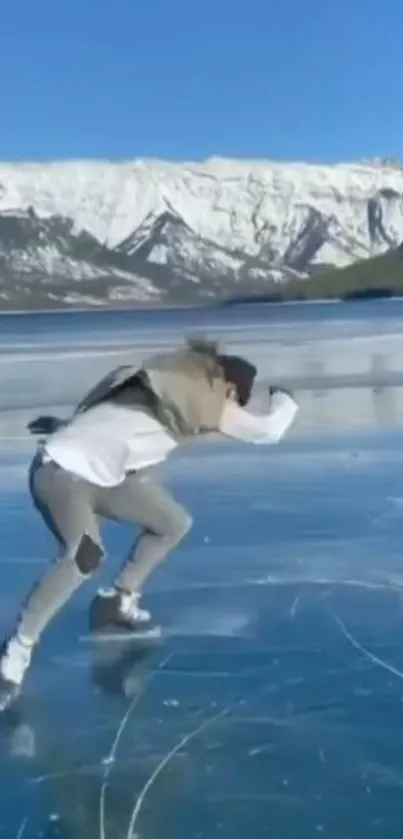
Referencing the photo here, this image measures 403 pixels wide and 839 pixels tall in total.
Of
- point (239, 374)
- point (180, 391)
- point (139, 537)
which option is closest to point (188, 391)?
point (180, 391)

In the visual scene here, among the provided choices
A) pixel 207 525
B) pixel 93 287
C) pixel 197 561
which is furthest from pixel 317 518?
pixel 93 287

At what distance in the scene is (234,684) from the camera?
452 centimetres

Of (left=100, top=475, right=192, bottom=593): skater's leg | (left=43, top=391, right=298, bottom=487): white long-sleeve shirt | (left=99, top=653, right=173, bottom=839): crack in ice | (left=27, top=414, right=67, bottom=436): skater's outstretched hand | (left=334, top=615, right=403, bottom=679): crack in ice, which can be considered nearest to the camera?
(left=99, top=653, right=173, bottom=839): crack in ice

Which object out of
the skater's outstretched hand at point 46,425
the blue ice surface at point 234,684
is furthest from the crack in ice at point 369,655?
the skater's outstretched hand at point 46,425

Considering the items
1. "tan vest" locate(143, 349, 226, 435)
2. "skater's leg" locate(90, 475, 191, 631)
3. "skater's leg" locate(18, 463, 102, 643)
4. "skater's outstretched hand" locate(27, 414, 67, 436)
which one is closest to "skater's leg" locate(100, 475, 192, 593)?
"skater's leg" locate(90, 475, 191, 631)

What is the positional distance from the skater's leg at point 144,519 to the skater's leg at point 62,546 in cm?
18

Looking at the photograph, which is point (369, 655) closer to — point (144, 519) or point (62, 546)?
point (144, 519)

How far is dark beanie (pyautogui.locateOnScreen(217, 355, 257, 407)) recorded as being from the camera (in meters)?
4.60

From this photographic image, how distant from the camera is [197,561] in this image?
637cm

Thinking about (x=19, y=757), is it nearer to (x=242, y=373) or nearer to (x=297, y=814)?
(x=297, y=814)

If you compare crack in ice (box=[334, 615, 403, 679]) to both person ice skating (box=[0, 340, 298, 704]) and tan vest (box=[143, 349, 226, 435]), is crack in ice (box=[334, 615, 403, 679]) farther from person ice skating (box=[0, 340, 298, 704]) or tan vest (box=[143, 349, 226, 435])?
tan vest (box=[143, 349, 226, 435])

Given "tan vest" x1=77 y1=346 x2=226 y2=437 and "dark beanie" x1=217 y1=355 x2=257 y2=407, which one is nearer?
"tan vest" x1=77 y1=346 x2=226 y2=437

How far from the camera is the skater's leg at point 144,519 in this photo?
477cm

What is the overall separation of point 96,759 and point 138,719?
14.1 inches
